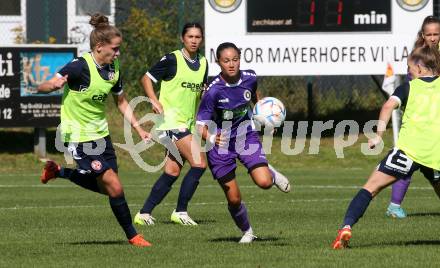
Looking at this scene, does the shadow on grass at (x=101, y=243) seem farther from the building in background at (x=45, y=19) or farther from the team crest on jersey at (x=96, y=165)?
the building in background at (x=45, y=19)

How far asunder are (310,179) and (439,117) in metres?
11.4

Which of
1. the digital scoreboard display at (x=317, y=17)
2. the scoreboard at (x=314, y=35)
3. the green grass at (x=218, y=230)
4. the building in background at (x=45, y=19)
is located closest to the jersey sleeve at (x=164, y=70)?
the green grass at (x=218, y=230)

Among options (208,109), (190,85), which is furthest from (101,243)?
(190,85)

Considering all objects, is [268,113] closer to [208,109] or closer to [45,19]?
[208,109]

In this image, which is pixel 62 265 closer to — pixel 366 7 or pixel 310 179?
pixel 310 179

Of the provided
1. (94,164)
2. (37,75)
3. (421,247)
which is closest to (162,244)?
(94,164)

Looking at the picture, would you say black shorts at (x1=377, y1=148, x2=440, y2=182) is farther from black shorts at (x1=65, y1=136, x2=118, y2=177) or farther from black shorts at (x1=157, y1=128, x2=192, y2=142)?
black shorts at (x1=157, y1=128, x2=192, y2=142)

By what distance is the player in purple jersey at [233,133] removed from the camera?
1072cm

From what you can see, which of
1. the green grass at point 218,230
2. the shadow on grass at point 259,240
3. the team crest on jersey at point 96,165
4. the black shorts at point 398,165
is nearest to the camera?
the green grass at point 218,230

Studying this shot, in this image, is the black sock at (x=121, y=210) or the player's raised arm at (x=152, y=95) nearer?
the black sock at (x=121, y=210)

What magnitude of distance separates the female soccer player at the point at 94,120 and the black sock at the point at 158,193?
2619 mm

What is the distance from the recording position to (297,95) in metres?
27.6

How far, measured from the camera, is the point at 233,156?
424 inches

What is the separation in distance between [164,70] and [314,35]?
12.8 m
